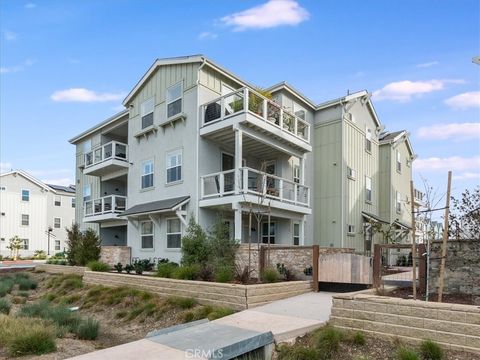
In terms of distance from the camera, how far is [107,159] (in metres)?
23.6

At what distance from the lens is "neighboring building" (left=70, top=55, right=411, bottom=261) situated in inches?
712

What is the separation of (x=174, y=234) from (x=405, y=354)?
47.0ft

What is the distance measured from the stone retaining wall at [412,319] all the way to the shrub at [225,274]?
4.50 meters

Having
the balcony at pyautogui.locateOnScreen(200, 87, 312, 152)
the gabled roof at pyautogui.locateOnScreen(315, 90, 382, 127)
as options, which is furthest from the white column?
the gabled roof at pyautogui.locateOnScreen(315, 90, 382, 127)

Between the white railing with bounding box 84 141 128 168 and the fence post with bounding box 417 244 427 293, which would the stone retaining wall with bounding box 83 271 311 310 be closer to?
the fence post with bounding box 417 244 427 293

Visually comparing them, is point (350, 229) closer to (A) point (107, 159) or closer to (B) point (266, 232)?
(B) point (266, 232)

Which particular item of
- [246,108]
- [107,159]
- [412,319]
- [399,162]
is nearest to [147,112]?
[107,159]

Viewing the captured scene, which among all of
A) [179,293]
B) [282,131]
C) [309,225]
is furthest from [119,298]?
[309,225]

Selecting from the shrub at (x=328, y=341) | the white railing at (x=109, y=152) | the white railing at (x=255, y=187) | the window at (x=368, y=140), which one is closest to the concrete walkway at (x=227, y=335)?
the shrub at (x=328, y=341)

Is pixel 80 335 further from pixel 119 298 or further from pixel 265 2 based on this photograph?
pixel 265 2

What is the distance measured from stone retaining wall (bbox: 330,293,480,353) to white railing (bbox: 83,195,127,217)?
18.2 m

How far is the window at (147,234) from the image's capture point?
68.4 ft

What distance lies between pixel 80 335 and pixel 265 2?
10630mm

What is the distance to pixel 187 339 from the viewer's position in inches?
284
